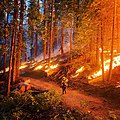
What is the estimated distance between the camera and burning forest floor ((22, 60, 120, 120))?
16.7 metres

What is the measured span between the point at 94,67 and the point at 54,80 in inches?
221

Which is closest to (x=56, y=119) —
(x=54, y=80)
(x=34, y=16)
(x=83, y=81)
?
(x=34, y=16)

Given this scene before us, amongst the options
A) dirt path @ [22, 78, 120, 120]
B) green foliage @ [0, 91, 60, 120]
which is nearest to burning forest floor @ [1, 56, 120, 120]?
dirt path @ [22, 78, 120, 120]

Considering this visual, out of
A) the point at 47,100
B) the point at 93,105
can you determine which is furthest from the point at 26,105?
the point at 93,105

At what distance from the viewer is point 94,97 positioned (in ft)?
71.4

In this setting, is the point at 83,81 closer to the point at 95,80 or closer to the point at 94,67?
the point at 95,80

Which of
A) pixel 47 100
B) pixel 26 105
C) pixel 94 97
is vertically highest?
pixel 47 100

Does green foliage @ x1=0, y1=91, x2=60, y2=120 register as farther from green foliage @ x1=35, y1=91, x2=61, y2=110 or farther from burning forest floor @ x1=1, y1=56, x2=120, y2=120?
burning forest floor @ x1=1, y1=56, x2=120, y2=120

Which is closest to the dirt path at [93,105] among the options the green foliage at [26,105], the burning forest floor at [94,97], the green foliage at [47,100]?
the burning forest floor at [94,97]

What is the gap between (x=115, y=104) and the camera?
19.0 m

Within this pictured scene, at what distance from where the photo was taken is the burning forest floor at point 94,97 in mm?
16652

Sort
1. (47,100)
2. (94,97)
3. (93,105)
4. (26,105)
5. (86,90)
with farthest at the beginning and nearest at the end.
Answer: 1. (86,90)
2. (94,97)
3. (26,105)
4. (47,100)
5. (93,105)

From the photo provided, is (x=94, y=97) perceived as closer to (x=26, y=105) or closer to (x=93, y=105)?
(x=93, y=105)

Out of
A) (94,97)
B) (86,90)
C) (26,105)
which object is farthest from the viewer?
(86,90)
